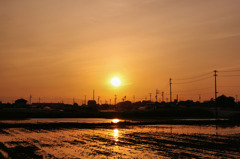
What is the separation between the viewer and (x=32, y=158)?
2373cm

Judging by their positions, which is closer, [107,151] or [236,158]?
[236,158]

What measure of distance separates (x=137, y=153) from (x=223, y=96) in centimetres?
15940

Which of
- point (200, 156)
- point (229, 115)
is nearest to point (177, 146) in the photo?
point (200, 156)

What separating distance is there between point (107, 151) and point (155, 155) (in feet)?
15.5

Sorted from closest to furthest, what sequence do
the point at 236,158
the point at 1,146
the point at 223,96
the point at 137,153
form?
the point at 236,158 < the point at 137,153 < the point at 1,146 < the point at 223,96

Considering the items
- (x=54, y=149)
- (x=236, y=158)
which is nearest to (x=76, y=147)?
(x=54, y=149)

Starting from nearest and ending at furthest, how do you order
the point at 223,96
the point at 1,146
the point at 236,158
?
the point at 236,158 → the point at 1,146 → the point at 223,96

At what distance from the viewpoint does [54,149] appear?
94.0 feet

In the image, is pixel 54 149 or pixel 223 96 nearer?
pixel 54 149

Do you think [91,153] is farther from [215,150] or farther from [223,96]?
[223,96]

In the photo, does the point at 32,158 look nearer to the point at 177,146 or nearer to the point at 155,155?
the point at 155,155

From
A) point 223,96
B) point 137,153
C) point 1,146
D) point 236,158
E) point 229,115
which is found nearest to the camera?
point 236,158

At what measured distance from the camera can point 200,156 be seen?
80.2 feet

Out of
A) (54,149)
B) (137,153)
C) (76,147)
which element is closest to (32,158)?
(54,149)
